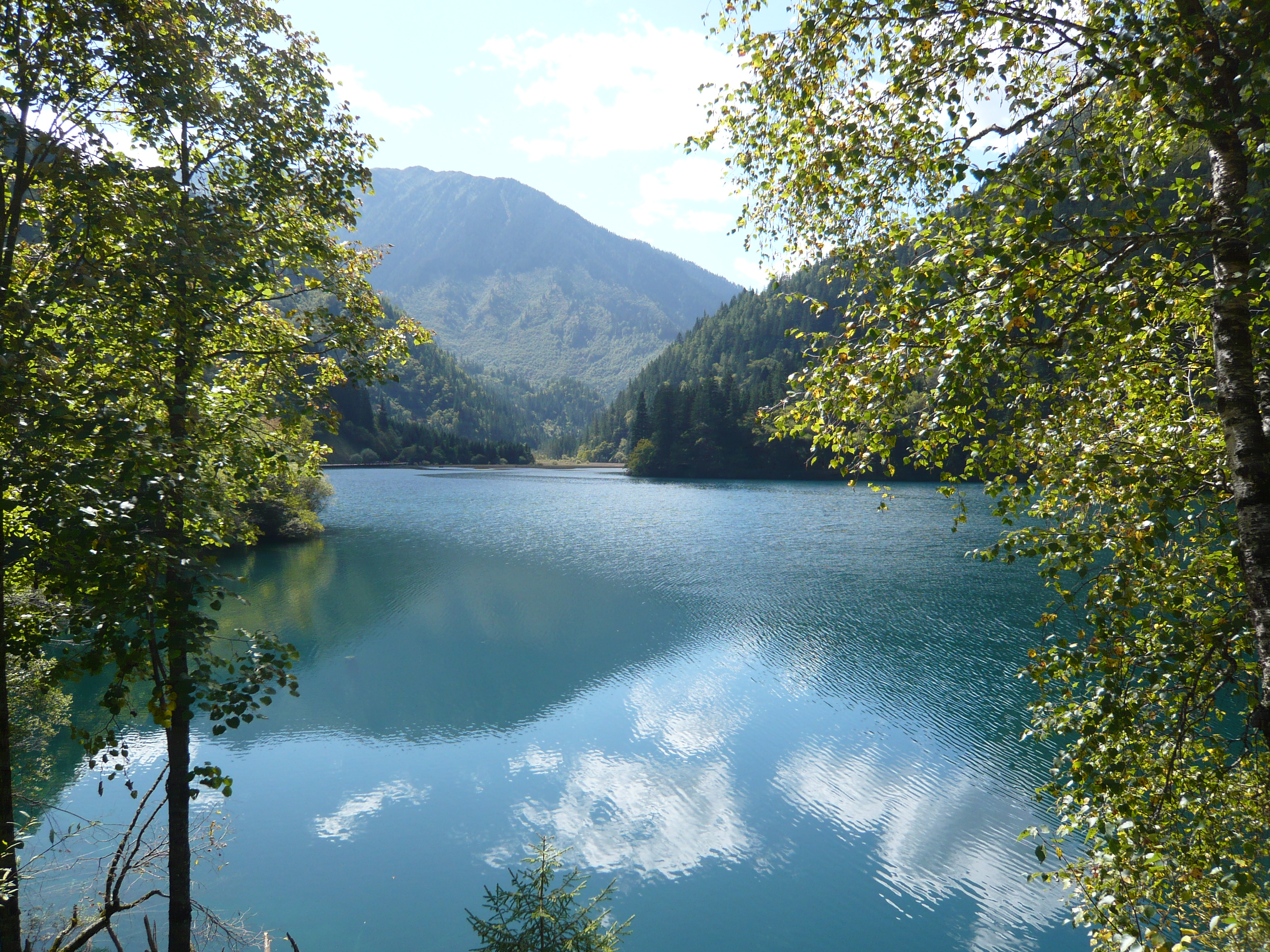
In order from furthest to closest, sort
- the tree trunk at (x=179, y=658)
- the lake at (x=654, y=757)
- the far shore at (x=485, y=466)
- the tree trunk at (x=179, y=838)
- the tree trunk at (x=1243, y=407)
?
the far shore at (x=485, y=466) → the lake at (x=654, y=757) → the tree trunk at (x=179, y=838) → the tree trunk at (x=179, y=658) → the tree trunk at (x=1243, y=407)

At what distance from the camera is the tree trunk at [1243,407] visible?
369 cm

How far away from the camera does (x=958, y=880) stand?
11883mm

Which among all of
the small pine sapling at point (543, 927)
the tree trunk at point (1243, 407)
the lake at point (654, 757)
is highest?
the tree trunk at point (1243, 407)

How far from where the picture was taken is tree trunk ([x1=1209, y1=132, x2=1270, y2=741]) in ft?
12.1

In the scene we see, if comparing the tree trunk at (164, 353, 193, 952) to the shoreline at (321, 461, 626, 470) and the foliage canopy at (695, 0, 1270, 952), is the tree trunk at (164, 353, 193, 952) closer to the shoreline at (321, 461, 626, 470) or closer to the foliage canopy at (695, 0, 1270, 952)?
the foliage canopy at (695, 0, 1270, 952)

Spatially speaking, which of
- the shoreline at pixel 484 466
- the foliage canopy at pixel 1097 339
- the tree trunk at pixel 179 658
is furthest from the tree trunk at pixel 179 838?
the shoreline at pixel 484 466

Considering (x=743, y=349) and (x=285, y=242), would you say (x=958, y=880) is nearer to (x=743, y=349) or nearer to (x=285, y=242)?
(x=285, y=242)

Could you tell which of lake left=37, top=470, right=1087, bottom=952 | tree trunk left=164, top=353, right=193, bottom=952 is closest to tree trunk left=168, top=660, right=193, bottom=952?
tree trunk left=164, top=353, right=193, bottom=952

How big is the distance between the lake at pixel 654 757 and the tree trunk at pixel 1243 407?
31.9 ft

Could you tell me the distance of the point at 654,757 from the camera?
1669cm

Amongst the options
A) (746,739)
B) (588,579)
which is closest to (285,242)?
(746,739)

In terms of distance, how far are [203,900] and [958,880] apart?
46.0 ft

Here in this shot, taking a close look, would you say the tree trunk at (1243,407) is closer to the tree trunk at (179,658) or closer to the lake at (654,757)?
the tree trunk at (179,658)

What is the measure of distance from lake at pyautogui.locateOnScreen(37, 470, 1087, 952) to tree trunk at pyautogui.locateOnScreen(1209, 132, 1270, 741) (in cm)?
971
